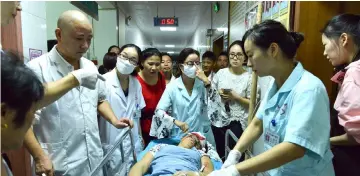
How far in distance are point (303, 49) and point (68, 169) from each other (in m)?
1.92

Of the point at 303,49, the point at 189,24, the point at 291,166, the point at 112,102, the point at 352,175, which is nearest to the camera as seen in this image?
the point at 291,166

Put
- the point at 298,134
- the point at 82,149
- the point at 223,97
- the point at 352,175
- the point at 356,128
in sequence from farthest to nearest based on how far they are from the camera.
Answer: the point at 223,97
the point at 82,149
the point at 352,175
the point at 356,128
the point at 298,134

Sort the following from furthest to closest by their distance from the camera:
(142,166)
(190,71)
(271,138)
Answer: (190,71) < (142,166) < (271,138)

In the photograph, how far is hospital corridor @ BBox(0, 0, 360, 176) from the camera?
111 centimetres

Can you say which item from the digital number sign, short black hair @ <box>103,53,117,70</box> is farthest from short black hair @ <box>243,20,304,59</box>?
the digital number sign

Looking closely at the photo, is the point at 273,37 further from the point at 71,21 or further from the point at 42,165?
the point at 42,165

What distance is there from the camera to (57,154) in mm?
1583

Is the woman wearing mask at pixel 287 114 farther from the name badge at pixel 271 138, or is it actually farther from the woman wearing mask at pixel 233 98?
the woman wearing mask at pixel 233 98

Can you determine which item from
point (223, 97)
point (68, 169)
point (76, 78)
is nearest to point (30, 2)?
point (76, 78)

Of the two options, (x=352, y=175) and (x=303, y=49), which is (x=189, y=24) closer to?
(x=303, y=49)

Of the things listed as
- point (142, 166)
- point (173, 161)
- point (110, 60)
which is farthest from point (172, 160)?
point (110, 60)

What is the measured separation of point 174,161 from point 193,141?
374 mm

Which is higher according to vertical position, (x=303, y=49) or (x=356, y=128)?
(x=303, y=49)

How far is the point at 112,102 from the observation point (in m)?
2.45
